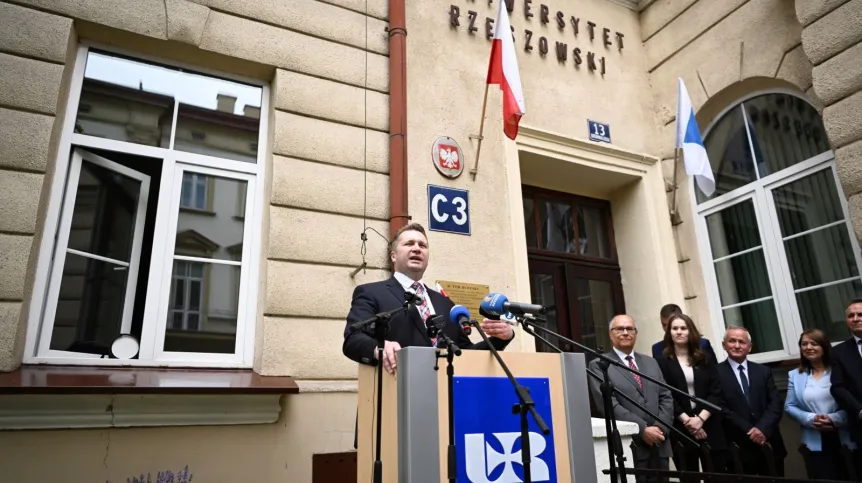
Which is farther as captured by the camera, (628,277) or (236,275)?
(628,277)

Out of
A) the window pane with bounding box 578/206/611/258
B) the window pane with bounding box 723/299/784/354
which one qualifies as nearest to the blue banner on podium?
the window pane with bounding box 723/299/784/354

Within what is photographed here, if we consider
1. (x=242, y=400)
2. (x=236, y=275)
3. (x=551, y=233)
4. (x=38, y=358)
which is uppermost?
(x=551, y=233)

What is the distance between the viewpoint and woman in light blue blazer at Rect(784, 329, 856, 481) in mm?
3564

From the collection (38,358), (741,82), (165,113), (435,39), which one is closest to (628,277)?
(741,82)

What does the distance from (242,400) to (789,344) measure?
448 cm

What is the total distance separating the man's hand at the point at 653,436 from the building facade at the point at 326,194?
107 centimetres

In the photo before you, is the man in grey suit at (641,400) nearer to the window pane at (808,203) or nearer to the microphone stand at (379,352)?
the microphone stand at (379,352)

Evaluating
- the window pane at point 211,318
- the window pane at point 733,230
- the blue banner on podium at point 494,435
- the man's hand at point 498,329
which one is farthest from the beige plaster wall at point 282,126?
the window pane at point 733,230

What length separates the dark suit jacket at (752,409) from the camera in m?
3.76

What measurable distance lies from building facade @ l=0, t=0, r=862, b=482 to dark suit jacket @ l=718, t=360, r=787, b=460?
1162 millimetres

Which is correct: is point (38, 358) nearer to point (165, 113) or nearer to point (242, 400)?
point (242, 400)

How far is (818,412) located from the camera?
11.9ft

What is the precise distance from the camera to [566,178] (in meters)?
5.79

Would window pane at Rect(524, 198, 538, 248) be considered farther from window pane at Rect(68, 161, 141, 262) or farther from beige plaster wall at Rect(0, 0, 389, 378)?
window pane at Rect(68, 161, 141, 262)
